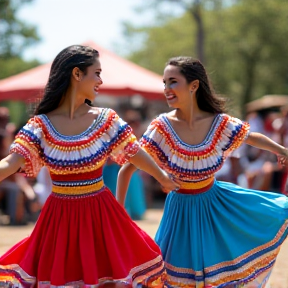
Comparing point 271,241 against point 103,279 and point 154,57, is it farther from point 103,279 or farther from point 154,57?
point 154,57

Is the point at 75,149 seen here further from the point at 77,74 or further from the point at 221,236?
the point at 221,236

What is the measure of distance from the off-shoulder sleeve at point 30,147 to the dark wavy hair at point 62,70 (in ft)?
0.53

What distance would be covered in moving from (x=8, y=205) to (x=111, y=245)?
6.36 m

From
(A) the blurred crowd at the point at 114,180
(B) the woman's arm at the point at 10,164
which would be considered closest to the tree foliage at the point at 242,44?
(A) the blurred crowd at the point at 114,180

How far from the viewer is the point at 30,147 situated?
402 cm

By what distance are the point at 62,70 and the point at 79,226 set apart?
0.95 metres

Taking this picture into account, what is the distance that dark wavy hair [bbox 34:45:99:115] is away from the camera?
4160 millimetres

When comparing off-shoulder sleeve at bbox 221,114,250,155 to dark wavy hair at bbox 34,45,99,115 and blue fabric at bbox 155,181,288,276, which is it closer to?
blue fabric at bbox 155,181,288,276

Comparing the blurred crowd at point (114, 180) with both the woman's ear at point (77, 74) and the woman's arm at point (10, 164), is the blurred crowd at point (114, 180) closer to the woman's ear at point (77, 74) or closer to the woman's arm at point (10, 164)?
the woman's ear at point (77, 74)

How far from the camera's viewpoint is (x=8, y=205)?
10.1 m

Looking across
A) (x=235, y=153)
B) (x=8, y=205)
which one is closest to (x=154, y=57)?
(x=8, y=205)

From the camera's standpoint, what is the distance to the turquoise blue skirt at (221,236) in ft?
14.6

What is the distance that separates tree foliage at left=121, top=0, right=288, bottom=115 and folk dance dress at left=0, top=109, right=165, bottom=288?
74.0ft

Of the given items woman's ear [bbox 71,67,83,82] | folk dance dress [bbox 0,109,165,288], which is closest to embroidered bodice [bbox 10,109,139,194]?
folk dance dress [bbox 0,109,165,288]
